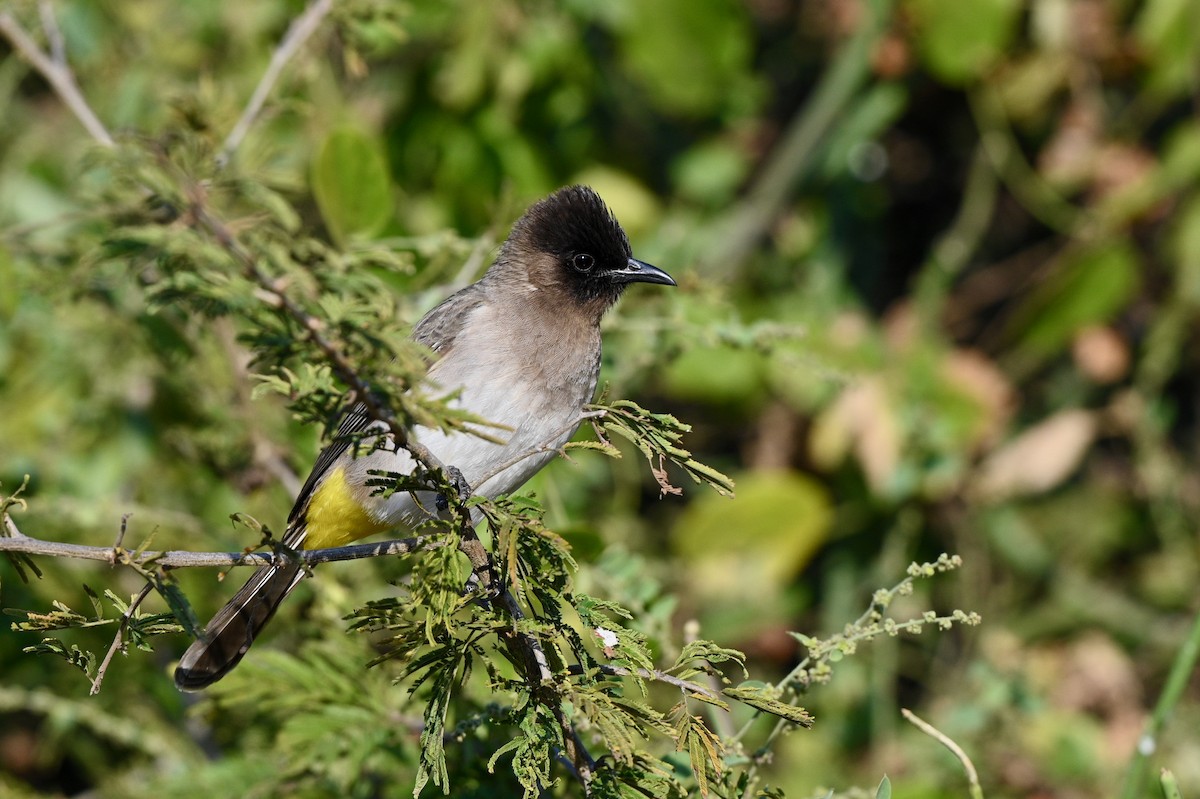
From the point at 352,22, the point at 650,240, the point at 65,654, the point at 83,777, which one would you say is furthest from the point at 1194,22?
the point at 83,777

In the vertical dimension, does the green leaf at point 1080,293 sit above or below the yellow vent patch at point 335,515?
below

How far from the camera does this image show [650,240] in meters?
4.12

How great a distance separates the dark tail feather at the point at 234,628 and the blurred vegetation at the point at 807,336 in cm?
36

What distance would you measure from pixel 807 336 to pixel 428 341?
3.66 ft

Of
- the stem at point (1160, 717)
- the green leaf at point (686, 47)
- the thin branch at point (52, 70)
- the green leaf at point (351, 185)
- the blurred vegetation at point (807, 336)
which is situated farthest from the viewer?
the green leaf at point (686, 47)

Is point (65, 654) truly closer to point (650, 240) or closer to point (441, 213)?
point (441, 213)

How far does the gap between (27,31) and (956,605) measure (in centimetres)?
314

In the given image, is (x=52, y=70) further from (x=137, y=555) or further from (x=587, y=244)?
(x=137, y=555)

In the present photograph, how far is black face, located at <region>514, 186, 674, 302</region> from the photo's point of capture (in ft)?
9.10

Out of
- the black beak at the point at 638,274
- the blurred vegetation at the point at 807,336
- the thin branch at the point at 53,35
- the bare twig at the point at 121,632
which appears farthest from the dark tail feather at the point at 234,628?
the thin branch at the point at 53,35

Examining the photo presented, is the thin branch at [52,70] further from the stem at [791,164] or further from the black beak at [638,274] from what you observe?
the stem at [791,164]

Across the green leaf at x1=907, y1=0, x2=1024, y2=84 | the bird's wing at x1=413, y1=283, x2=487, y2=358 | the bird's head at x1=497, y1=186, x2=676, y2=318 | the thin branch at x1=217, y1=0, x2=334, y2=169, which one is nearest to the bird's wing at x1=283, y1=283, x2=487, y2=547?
the bird's wing at x1=413, y1=283, x2=487, y2=358

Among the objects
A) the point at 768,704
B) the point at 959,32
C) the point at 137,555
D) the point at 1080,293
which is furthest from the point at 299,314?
the point at 1080,293

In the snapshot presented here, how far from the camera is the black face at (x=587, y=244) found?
9.10 feet
